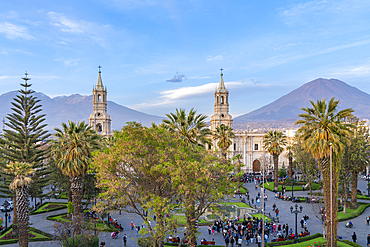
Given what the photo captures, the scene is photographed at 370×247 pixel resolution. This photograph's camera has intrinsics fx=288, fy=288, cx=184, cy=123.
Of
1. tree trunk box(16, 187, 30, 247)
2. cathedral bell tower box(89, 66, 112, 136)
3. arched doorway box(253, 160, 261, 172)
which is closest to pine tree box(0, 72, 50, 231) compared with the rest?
tree trunk box(16, 187, 30, 247)

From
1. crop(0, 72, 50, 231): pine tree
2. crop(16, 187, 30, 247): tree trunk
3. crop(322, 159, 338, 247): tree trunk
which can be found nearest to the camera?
crop(322, 159, 338, 247): tree trunk

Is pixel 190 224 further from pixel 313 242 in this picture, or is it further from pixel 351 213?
pixel 351 213

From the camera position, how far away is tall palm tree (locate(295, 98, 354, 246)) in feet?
60.8

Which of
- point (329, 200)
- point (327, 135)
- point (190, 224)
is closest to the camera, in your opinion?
point (190, 224)

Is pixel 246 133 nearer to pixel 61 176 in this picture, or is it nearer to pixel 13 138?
pixel 61 176

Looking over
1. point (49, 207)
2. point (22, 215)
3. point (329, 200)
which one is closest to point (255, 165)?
point (49, 207)

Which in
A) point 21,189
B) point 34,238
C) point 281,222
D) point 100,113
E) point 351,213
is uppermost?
point 100,113

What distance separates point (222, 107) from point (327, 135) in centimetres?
Result: 4590

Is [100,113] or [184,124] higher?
[100,113]

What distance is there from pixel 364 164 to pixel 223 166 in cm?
2512

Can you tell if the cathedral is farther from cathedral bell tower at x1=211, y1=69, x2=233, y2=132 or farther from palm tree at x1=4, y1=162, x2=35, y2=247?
palm tree at x1=4, y1=162, x2=35, y2=247

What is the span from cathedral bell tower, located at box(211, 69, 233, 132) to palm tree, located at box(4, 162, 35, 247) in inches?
1864

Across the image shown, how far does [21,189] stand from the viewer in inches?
801

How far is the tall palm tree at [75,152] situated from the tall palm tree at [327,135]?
1623cm
